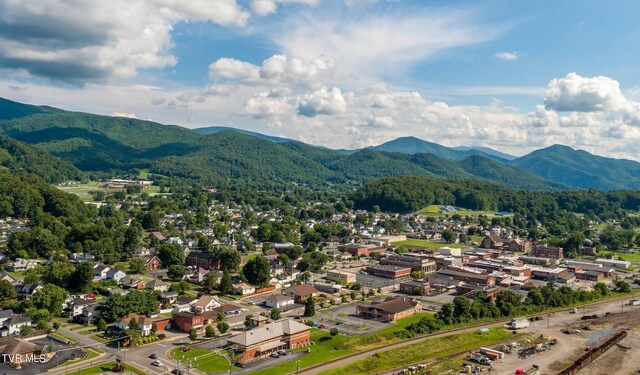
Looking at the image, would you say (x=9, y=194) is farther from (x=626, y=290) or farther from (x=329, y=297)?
(x=626, y=290)

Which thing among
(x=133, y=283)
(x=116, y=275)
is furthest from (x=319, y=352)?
(x=116, y=275)

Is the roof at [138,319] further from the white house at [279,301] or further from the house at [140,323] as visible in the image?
the white house at [279,301]

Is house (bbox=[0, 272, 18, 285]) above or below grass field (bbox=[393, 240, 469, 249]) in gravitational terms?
below

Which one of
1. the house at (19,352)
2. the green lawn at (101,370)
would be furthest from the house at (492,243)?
the house at (19,352)

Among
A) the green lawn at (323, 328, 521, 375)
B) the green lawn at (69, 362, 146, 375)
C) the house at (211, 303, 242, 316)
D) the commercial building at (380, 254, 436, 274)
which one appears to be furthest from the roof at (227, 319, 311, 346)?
the commercial building at (380, 254, 436, 274)

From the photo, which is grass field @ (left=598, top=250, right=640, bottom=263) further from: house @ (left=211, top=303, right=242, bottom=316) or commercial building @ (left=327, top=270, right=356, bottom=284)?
house @ (left=211, top=303, right=242, bottom=316)

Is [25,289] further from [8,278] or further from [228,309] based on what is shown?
[228,309]
